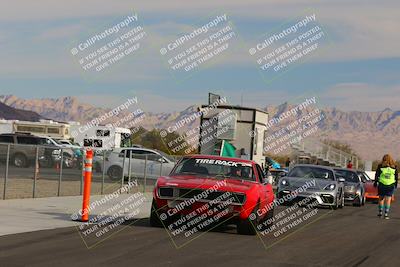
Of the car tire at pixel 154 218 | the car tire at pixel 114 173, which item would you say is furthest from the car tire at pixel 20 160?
the car tire at pixel 154 218

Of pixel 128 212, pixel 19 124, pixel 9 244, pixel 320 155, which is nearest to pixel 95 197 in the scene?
pixel 128 212

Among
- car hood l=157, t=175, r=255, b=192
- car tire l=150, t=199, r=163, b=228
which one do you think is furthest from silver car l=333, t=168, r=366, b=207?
car tire l=150, t=199, r=163, b=228

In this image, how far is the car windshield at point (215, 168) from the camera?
1570 centimetres

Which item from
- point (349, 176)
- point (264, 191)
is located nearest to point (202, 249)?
point (264, 191)

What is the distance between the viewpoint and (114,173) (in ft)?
97.3

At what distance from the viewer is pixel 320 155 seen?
6669 cm

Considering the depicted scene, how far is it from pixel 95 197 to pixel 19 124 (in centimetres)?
3507

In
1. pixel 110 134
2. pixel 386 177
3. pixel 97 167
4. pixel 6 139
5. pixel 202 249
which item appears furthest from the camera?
pixel 110 134

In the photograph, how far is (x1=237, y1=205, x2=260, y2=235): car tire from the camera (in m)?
14.6

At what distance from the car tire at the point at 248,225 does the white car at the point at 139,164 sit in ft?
49.5

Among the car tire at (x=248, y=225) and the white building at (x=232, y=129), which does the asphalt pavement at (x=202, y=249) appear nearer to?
the car tire at (x=248, y=225)

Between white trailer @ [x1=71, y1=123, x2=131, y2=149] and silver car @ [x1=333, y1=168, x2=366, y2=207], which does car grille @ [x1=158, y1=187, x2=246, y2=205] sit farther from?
white trailer @ [x1=71, y1=123, x2=131, y2=149]

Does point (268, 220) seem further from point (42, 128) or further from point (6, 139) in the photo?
point (42, 128)

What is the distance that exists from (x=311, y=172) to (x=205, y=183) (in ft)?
38.6
